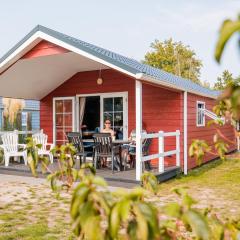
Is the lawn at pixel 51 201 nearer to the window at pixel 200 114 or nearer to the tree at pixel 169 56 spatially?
the window at pixel 200 114

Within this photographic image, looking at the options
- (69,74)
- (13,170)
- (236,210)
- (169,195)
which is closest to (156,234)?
(236,210)

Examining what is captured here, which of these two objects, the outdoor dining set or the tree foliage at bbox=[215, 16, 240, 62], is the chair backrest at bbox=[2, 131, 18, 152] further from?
the tree foliage at bbox=[215, 16, 240, 62]

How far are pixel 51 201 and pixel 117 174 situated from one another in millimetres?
2118

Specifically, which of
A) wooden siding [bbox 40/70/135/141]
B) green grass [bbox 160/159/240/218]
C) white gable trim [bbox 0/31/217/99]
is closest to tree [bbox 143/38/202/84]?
wooden siding [bbox 40/70/135/141]

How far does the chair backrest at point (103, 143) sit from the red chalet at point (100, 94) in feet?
3.27

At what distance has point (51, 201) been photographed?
6074 millimetres

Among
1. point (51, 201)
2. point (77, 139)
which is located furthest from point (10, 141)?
point (51, 201)

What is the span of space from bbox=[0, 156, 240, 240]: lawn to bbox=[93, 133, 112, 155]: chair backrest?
1.45m

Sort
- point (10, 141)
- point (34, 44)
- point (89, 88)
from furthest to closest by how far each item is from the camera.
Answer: point (89, 88) → point (10, 141) → point (34, 44)

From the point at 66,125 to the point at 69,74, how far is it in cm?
168

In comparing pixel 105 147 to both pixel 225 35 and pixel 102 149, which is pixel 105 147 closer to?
pixel 102 149

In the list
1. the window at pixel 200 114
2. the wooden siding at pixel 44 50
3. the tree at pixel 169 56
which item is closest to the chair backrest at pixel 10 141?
the wooden siding at pixel 44 50

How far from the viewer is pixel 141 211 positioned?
0.74m

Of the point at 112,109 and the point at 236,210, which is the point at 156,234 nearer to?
the point at 236,210
